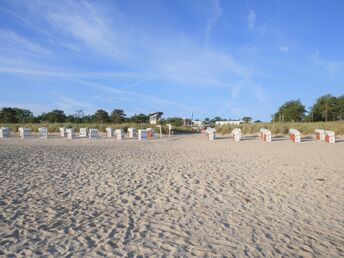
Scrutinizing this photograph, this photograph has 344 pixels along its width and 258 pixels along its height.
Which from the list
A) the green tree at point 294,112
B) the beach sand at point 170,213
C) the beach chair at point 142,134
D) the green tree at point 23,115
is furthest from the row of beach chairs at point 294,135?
the green tree at point 23,115

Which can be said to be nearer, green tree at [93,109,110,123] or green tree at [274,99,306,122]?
green tree at [274,99,306,122]

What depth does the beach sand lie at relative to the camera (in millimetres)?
3205

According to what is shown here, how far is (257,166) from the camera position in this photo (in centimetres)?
860

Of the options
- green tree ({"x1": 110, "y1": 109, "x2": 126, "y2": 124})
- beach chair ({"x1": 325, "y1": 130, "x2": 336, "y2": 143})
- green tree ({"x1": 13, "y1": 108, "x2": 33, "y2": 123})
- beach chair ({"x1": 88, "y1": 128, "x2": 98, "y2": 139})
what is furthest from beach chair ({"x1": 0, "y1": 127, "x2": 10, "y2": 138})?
green tree ({"x1": 110, "y1": 109, "x2": 126, "y2": 124})

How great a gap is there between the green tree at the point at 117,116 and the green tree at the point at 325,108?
40942 mm

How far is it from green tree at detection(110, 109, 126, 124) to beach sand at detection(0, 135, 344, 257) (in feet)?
186

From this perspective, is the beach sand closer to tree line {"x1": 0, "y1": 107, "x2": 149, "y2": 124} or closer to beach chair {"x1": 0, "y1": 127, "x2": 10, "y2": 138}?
beach chair {"x1": 0, "y1": 127, "x2": 10, "y2": 138}

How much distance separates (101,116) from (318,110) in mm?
45353

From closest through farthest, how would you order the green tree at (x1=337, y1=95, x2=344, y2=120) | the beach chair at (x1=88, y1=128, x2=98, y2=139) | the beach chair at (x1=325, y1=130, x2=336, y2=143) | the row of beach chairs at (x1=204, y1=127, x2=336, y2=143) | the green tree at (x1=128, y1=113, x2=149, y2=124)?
1. the beach chair at (x1=325, y1=130, x2=336, y2=143)
2. the row of beach chairs at (x1=204, y1=127, x2=336, y2=143)
3. the beach chair at (x1=88, y1=128, x2=98, y2=139)
4. the green tree at (x1=337, y1=95, x2=344, y2=120)
5. the green tree at (x1=128, y1=113, x2=149, y2=124)

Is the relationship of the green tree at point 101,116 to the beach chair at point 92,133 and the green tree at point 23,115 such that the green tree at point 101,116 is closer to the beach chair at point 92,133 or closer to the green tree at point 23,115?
the green tree at point 23,115

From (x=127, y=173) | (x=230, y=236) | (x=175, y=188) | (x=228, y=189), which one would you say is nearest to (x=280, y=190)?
(x=228, y=189)

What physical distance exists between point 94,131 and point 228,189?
18.1 meters

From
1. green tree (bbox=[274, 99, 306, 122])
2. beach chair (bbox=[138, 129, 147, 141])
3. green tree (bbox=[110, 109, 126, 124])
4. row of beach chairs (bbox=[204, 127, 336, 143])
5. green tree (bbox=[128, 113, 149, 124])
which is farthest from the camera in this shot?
green tree (bbox=[128, 113, 149, 124])

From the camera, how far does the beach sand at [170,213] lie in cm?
321
